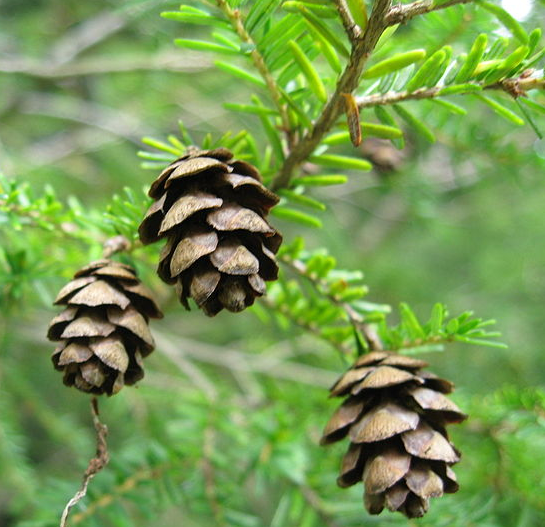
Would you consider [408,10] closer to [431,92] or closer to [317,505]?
[431,92]

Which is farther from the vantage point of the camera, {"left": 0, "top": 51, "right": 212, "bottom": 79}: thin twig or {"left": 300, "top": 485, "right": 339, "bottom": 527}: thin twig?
{"left": 0, "top": 51, "right": 212, "bottom": 79}: thin twig

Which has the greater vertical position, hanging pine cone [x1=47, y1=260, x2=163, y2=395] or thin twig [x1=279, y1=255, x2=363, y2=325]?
thin twig [x1=279, y1=255, x2=363, y2=325]

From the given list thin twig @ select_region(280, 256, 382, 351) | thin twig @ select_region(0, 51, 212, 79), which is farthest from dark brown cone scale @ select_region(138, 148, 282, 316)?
thin twig @ select_region(0, 51, 212, 79)

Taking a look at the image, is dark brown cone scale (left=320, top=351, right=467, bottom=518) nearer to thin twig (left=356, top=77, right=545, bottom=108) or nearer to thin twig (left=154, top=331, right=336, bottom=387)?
thin twig (left=356, top=77, right=545, bottom=108)

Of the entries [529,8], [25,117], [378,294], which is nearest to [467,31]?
[529,8]

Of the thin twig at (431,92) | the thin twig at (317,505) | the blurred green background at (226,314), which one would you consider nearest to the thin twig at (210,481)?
the blurred green background at (226,314)

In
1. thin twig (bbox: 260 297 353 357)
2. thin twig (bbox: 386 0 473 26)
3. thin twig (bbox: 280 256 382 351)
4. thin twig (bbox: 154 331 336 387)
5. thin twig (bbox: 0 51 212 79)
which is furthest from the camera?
thin twig (bbox: 154 331 336 387)

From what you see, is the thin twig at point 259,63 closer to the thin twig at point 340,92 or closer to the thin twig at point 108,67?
the thin twig at point 340,92
